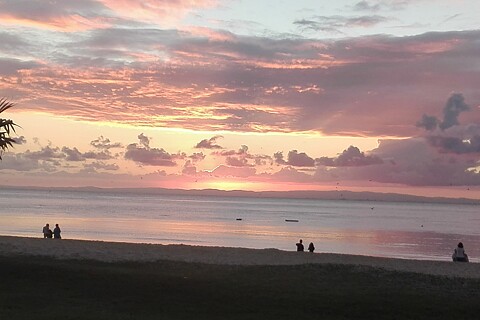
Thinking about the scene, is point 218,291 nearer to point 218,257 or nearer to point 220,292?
point 220,292

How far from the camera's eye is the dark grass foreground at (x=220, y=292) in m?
14.9

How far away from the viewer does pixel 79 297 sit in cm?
1623

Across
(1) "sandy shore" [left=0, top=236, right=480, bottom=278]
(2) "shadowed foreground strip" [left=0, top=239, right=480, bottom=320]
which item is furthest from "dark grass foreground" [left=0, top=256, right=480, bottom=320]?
(1) "sandy shore" [left=0, top=236, right=480, bottom=278]

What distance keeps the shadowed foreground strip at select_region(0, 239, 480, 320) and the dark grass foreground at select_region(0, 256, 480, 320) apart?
26 millimetres

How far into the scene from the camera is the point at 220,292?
1797cm

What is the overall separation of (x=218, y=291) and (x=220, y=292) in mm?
183

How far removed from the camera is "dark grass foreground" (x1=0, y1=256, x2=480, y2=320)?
1495cm

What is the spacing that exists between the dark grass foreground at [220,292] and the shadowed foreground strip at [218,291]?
26 mm

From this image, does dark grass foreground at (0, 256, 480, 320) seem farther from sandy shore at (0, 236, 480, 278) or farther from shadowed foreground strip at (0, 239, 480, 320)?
sandy shore at (0, 236, 480, 278)

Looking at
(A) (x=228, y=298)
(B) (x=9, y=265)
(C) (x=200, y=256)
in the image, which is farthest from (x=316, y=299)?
(C) (x=200, y=256)

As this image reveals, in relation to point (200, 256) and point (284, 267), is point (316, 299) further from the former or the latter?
point (200, 256)

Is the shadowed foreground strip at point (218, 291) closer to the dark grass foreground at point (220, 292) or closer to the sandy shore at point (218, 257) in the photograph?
Result: the dark grass foreground at point (220, 292)

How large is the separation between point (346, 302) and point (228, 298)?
10.6 ft

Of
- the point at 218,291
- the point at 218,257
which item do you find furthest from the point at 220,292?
the point at 218,257
